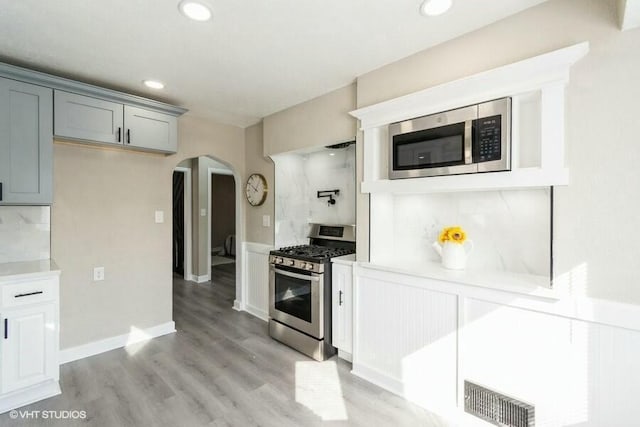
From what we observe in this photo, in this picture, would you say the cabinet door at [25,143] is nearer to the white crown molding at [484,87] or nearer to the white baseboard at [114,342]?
the white baseboard at [114,342]

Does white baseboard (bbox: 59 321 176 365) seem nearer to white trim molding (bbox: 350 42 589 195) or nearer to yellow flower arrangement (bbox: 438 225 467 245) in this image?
white trim molding (bbox: 350 42 589 195)

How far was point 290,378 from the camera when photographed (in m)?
2.52

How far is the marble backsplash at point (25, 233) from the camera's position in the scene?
250 cm

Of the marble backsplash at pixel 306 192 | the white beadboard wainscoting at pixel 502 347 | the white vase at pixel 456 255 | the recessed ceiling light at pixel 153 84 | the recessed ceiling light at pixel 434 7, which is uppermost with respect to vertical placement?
the recessed ceiling light at pixel 153 84

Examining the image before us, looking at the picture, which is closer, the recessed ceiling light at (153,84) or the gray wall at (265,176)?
the recessed ceiling light at (153,84)

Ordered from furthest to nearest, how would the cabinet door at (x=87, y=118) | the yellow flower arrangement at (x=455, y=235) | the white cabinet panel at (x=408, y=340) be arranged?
the cabinet door at (x=87, y=118) → the yellow flower arrangement at (x=455, y=235) → the white cabinet panel at (x=408, y=340)

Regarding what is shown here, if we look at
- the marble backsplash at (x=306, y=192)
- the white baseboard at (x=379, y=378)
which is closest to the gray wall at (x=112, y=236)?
the marble backsplash at (x=306, y=192)

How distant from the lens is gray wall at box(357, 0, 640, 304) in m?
1.44

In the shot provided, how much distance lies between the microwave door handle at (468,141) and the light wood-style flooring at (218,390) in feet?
5.55

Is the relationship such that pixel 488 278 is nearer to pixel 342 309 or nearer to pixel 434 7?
pixel 342 309

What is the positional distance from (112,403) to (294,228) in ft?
7.70

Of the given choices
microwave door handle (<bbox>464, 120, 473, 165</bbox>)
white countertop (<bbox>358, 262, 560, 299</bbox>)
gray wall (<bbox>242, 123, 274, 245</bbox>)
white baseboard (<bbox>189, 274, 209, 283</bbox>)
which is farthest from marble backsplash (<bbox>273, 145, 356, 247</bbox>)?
white baseboard (<bbox>189, 274, 209, 283</bbox>)

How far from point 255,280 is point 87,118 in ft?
8.08

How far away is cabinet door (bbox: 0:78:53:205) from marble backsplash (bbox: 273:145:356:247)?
2.06m
